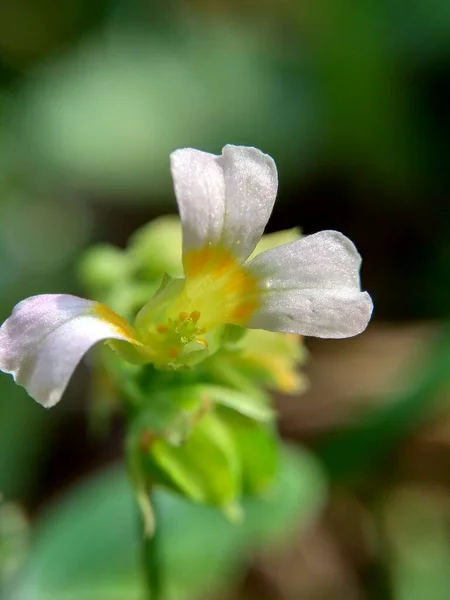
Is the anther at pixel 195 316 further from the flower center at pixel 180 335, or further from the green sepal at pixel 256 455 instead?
the green sepal at pixel 256 455

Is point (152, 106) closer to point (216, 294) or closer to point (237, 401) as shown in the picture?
point (237, 401)

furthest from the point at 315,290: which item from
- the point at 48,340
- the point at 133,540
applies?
the point at 133,540

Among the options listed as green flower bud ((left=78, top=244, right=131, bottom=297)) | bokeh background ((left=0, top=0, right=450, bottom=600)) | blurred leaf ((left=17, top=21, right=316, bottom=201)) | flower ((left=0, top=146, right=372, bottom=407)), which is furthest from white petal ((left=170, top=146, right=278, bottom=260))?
blurred leaf ((left=17, top=21, right=316, bottom=201))

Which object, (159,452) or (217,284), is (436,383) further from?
(217,284)

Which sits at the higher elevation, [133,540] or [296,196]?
[296,196]

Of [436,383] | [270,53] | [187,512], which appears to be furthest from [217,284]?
[270,53]

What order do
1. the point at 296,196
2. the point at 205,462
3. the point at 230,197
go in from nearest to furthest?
the point at 230,197 < the point at 205,462 < the point at 296,196

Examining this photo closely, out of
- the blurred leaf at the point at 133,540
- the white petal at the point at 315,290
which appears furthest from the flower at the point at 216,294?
the blurred leaf at the point at 133,540

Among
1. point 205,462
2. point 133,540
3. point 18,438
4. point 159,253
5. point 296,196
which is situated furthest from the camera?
point 296,196
